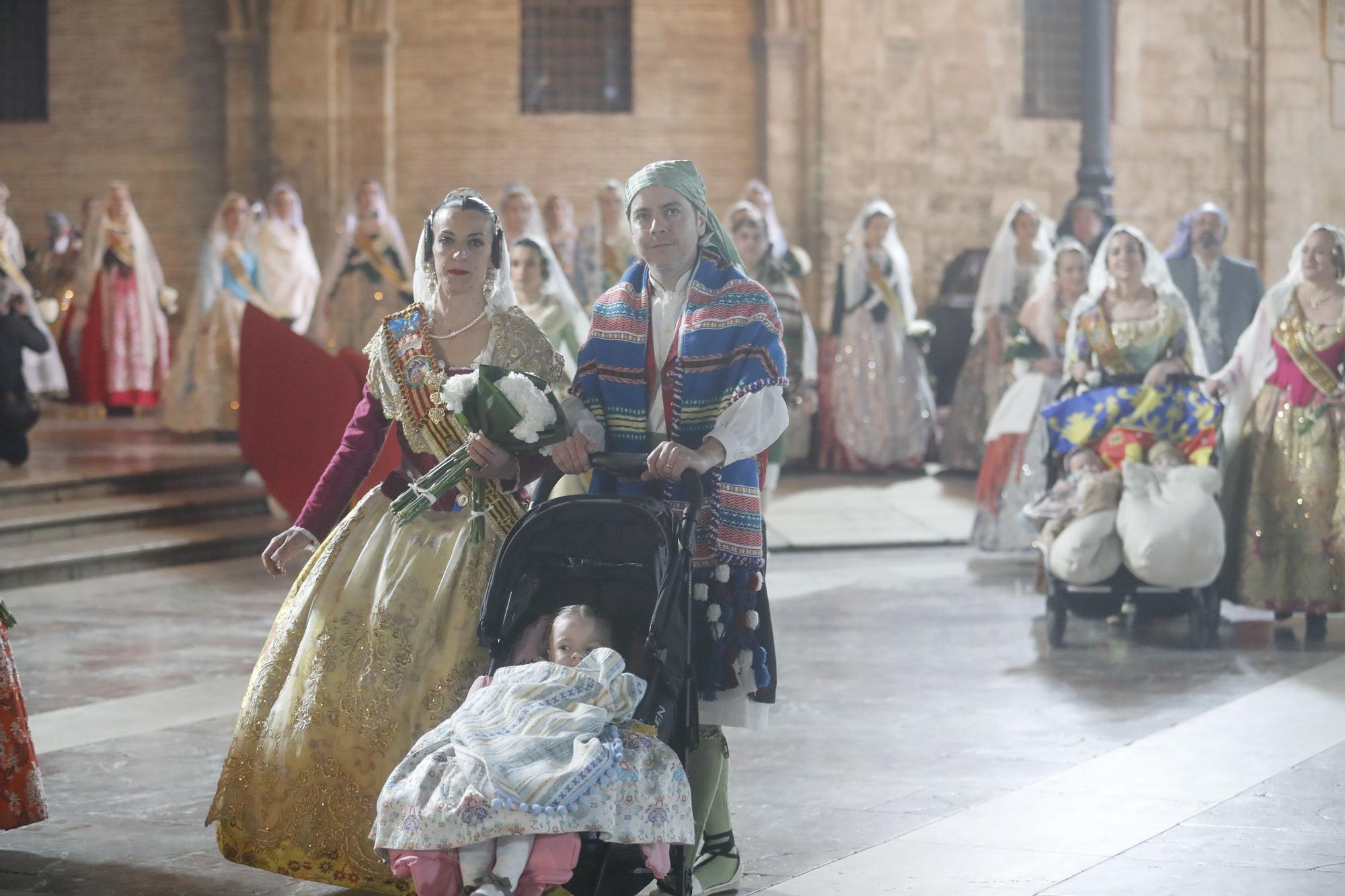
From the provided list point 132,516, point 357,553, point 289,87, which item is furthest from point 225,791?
point 289,87

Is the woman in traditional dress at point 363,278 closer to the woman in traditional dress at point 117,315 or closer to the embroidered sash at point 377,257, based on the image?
the embroidered sash at point 377,257

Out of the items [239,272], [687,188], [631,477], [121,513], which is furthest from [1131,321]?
[239,272]

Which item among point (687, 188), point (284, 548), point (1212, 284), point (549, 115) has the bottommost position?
point (284, 548)

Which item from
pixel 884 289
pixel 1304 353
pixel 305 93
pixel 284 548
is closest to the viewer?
pixel 284 548

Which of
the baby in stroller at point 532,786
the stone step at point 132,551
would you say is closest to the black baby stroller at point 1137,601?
the baby in stroller at point 532,786

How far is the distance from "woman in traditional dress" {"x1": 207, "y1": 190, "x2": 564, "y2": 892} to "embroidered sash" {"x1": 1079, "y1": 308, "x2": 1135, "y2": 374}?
161 inches

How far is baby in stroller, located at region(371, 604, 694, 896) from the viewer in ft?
12.5

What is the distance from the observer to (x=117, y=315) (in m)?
16.0

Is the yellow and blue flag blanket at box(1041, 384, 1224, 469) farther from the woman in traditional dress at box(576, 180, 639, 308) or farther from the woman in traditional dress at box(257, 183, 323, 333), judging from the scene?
the woman in traditional dress at box(257, 183, 323, 333)

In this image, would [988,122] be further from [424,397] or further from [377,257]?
[424,397]

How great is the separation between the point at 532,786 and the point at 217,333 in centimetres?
1089

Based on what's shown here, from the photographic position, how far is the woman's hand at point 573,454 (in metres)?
4.38

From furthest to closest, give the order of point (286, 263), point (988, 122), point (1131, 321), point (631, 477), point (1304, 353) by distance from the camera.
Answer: point (988, 122) → point (286, 263) → point (1131, 321) → point (1304, 353) → point (631, 477)

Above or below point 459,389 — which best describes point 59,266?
above
